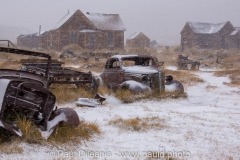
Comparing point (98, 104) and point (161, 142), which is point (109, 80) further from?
point (161, 142)

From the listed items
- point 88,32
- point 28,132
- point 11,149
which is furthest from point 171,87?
point 88,32

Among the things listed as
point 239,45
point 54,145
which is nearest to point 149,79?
point 54,145

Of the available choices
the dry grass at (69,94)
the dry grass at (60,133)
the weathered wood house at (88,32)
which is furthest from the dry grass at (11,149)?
the weathered wood house at (88,32)

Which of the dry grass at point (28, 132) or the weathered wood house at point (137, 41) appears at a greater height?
the weathered wood house at point (137, 41)

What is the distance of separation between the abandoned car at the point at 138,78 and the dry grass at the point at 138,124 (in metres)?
3.53

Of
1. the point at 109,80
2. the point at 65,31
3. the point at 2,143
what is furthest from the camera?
the point at 65,31

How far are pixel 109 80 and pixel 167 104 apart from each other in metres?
2.87

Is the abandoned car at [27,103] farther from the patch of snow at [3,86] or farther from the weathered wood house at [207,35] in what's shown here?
the weathered wood house at [207,35]

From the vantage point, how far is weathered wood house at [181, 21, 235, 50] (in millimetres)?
57000

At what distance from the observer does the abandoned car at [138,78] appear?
40.2 ft

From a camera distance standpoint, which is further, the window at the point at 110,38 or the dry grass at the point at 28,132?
the window at the point at 110,38

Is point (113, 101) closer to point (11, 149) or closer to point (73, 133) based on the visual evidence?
point (73, 133)

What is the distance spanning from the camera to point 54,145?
19.6ft

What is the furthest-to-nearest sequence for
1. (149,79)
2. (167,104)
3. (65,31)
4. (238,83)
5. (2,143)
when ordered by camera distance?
(65,31) < (238,83) < (149,79) < (167,104) < (2,143)
